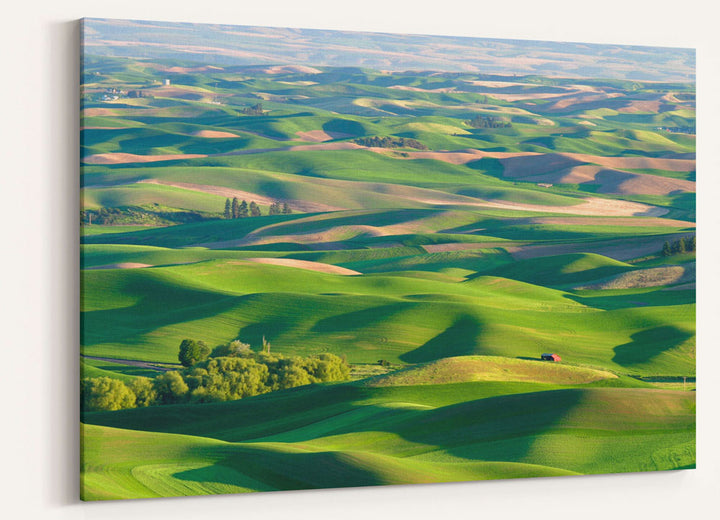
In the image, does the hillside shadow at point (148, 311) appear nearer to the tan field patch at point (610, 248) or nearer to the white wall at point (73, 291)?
the white wall at point (73, 291)

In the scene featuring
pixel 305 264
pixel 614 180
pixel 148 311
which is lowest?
pixel 148 311

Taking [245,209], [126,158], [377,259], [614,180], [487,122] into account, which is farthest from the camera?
[614,180]

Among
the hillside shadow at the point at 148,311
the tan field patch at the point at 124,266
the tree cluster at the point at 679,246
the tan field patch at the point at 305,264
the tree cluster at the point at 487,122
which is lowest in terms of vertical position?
the hillside shadow at the point at 148,311

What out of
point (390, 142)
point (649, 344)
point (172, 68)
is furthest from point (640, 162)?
point (172, 68)

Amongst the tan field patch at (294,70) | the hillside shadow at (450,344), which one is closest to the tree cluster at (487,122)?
the tan field patch at (294,70)

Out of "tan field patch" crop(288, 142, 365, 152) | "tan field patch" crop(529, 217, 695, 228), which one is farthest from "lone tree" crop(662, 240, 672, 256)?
"tan field patch" crop(288, 142, 365, 152)

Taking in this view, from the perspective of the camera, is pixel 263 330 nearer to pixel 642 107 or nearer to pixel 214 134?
pixel 214 134
